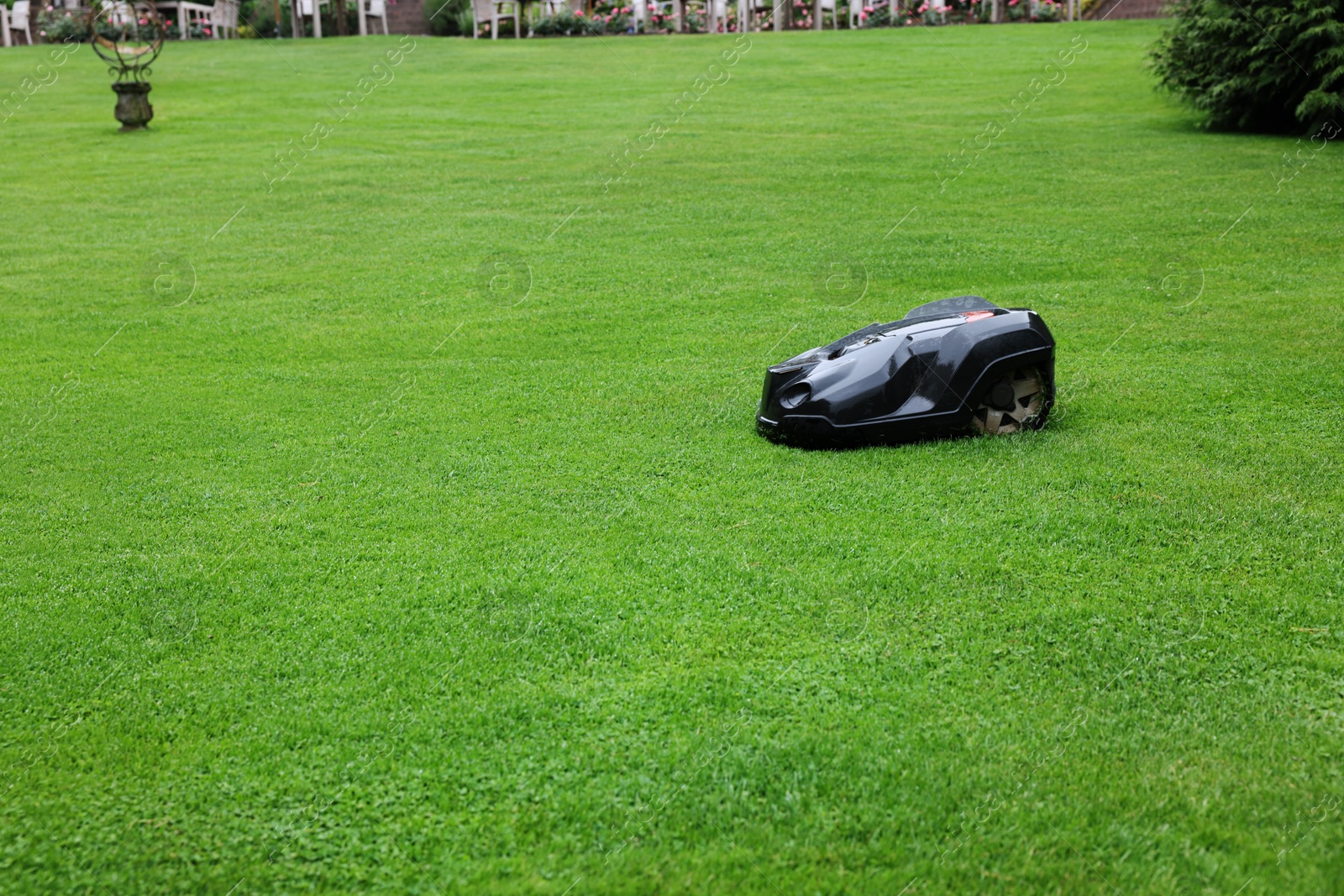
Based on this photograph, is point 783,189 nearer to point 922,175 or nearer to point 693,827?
point 922,175

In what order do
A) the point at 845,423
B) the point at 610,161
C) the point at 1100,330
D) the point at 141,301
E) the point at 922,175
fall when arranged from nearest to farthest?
the point at 845,423, the point at 1100,330, the point at 141,301, the point at 922,175, the point at 610,161

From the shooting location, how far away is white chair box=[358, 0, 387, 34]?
31234 mm

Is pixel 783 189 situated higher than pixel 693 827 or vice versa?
pixel 783 189

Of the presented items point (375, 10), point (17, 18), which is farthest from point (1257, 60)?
point (17, 18)

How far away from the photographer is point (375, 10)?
3141 cm

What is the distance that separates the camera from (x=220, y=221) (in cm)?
1332

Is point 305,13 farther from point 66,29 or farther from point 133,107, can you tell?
point 133,107

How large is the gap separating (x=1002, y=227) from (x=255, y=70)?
62.7 ft

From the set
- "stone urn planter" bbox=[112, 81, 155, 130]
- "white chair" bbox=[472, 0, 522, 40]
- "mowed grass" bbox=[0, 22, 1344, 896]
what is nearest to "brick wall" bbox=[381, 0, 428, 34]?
"white chair" bbox=[472, 0, 522, 40]

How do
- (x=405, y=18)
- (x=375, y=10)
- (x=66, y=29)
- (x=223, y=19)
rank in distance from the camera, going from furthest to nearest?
(x=405, y=18)
(x=223, y=19)
(x=375, y=10)
(x=66, y=29)

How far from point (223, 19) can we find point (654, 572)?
34295mm

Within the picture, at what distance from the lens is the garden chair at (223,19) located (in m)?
32.6

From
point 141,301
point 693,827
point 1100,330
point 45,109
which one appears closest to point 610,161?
point 141,301

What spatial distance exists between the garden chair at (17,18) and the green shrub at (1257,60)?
30174 mm
